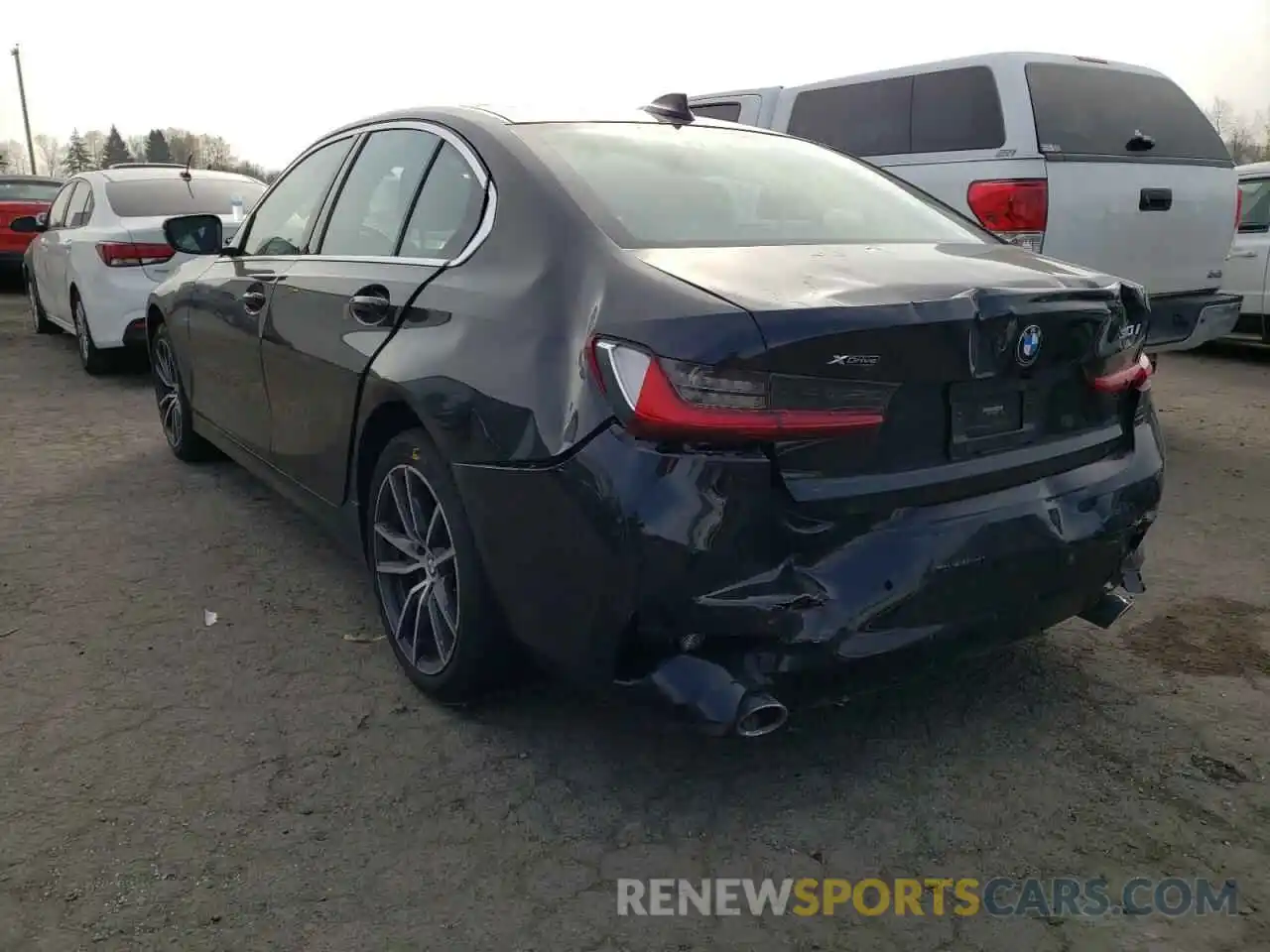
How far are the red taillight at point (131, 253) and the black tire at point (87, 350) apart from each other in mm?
675

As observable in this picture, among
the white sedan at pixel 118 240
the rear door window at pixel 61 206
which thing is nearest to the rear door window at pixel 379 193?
the white sedan at pixel 118 240

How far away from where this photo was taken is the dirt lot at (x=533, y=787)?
224 cm

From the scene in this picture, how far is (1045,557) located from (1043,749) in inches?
23.8

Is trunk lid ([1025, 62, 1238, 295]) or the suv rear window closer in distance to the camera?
trunk lid ([1025, 62, 1238, 295])

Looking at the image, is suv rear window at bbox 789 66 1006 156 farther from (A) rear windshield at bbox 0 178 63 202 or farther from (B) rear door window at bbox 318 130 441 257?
(A) rear windshield at bbox 0 178 63 202

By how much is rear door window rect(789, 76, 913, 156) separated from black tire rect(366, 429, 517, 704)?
4281 millimetres

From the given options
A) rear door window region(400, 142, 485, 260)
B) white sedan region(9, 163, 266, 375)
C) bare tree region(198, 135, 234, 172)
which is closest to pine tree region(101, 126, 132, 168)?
bare tree region(198, 135, 234, 172)

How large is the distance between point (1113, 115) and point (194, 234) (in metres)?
4.91

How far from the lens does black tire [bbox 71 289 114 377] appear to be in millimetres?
8375

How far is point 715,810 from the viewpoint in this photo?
8.57 feet

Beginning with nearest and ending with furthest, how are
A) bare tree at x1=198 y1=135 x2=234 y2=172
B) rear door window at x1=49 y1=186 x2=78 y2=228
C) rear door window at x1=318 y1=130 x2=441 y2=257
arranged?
1. rear door window at x1=318 y1=130 x2=441 y2=257
2. rear door window at x1=49 y1=186 x2=78 y2=228
3. bare tree at x1=198 y1=135 x2=234 y2=172

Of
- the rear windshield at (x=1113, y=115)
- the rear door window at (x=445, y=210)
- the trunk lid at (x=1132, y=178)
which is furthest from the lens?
the rear windshield at (x=1113, y=115)

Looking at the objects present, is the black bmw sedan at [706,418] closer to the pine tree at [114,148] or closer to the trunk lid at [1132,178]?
the trunk lid at [1132,178]

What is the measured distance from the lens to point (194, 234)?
476cm
